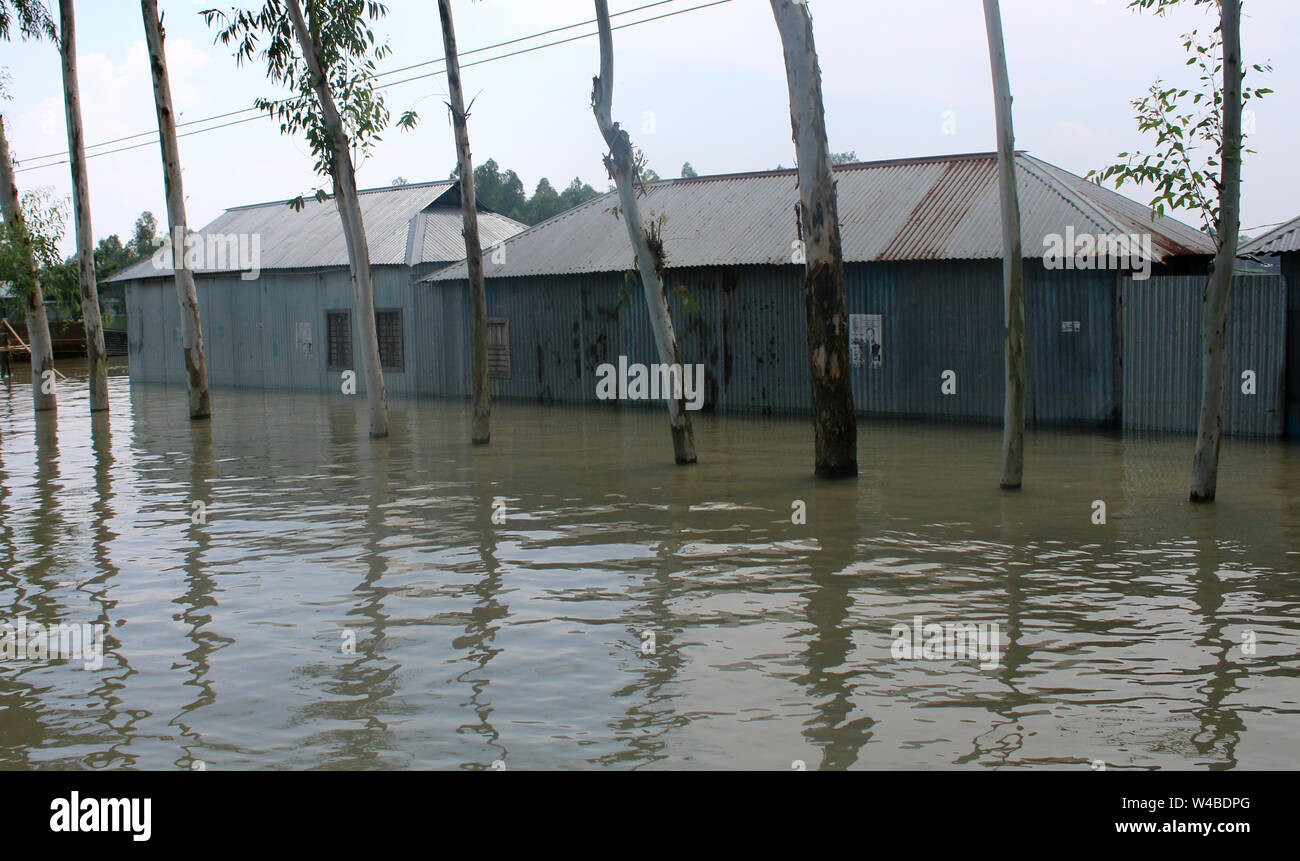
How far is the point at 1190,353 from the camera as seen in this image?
18.0m

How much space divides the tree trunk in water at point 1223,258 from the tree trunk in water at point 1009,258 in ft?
6.17

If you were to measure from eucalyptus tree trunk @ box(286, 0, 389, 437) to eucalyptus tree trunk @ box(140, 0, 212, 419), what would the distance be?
4.81 m

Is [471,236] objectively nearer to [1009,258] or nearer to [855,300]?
[855,300]

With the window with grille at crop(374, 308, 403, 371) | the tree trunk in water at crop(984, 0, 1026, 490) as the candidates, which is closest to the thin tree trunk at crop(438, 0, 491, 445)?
the tree trunk in water at crop(984, 0, 1026, 490)

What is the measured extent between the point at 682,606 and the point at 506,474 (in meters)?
7.57

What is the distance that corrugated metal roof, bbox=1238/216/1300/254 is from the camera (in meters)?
16.9

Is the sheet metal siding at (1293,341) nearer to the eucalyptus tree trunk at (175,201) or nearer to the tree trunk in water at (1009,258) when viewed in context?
the tree trunk in water at (1009,258)

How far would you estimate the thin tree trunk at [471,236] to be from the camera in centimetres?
1884

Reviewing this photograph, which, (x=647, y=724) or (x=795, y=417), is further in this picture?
(x=795, y=417)

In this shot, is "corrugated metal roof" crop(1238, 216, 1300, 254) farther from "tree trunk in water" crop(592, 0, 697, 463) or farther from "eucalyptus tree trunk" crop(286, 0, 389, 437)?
"eucalyptus tree trunk" crop(286, 0, 389, 437)
